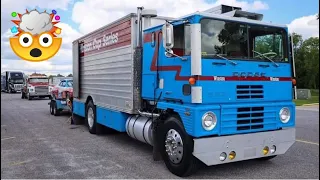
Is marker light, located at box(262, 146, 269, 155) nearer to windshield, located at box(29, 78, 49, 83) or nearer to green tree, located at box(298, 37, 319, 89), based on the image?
windshield, located at box(29, 78, 49, 83)

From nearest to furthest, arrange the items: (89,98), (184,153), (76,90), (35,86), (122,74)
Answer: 1. (184,153)
2. (122,74)
3. (89,98)
4. (76,90)
5. (35,86)

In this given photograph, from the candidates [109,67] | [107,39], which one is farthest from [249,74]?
[107,39]

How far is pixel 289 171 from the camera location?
6.16 metres

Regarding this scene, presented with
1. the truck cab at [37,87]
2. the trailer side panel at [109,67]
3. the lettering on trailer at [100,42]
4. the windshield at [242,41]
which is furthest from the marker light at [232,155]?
the truck cab at [37,87]

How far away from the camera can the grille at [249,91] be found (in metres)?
5.91

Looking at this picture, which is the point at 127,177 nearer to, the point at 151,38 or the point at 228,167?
the point at 228,167

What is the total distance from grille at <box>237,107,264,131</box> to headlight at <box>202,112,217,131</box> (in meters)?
0.52

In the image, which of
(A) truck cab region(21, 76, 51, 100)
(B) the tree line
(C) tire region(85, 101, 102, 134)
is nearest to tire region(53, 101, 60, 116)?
(C) tire region(85, 101, 102, 134)

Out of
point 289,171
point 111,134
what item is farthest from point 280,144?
point 111,134

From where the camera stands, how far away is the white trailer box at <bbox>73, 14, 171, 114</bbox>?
24.9 ft

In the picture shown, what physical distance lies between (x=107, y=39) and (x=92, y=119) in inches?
102

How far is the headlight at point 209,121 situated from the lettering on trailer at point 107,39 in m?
3.04

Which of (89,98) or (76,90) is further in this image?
(76,90)

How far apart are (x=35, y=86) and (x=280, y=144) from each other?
27.0 m
